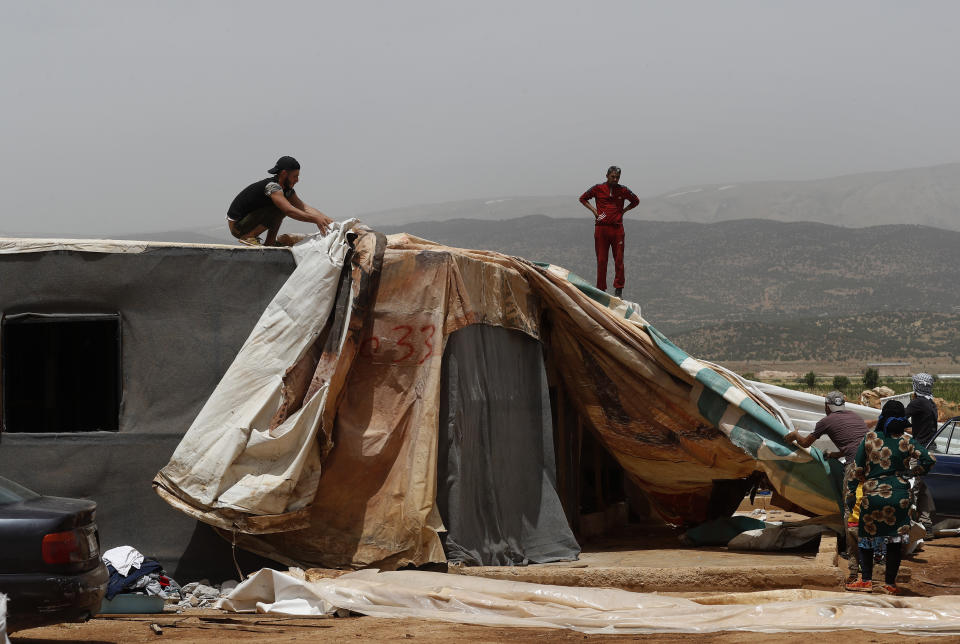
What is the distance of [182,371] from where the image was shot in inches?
408

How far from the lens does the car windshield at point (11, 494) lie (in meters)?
7.55

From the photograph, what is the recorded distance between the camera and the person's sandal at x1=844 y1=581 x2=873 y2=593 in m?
9.75

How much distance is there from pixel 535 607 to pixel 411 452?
1.75 m

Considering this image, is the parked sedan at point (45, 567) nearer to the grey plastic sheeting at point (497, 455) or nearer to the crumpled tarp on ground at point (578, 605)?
the crumpled tarp on ground at point (578, 605)

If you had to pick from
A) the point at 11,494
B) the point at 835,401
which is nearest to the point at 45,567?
the point at 11,494

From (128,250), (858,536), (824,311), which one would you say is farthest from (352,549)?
(824,311)

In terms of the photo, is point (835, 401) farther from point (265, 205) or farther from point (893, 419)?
point (265, 205)

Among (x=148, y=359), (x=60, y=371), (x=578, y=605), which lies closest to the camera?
(x=578, y=605)

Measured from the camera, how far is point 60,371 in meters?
11.9

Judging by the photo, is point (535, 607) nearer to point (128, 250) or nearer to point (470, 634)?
point (470, 634)

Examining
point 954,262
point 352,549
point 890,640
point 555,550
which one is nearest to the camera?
point 890,640

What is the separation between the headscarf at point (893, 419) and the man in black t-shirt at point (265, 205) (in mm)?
5172

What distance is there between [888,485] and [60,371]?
25.0 ft

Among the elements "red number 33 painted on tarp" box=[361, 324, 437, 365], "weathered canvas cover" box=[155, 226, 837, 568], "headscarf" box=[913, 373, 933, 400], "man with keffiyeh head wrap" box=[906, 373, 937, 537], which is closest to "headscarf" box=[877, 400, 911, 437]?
"weathered canvas cover" box=[155, 226, 837, 568]
